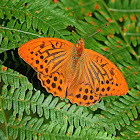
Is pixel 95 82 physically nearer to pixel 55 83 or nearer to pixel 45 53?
pixel 55 83

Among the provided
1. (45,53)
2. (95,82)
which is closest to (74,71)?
(95,82)

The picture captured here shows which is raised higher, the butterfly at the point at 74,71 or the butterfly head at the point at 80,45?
the butterfly head at the point at 80,45

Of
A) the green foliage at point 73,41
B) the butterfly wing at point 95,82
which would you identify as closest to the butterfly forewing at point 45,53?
the green foliage at point 73,41

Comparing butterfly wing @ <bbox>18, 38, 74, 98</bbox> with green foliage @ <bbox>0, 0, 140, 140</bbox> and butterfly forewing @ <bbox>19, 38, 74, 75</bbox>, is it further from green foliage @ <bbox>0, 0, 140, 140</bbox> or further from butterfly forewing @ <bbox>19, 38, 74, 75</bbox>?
green foliage @ <bbox>0, 0, 140, 140</bbox>

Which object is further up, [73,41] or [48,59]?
[73,41]

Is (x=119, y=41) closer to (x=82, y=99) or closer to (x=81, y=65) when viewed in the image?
(x=81, y=65)

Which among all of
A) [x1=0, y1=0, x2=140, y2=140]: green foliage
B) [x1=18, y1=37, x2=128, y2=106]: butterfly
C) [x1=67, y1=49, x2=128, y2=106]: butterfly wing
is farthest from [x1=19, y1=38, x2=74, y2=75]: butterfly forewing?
[x1=67, y1=49, x2=128, y2=106]: butterfly wing

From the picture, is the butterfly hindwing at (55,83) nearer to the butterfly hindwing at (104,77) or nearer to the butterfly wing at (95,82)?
the butterfly wing at (95,82)

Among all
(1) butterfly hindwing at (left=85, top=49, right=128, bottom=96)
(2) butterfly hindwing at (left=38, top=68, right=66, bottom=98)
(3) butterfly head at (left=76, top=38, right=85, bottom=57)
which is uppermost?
(3) butterfly head at (left=76, top=38, right=85, bottom=57)
